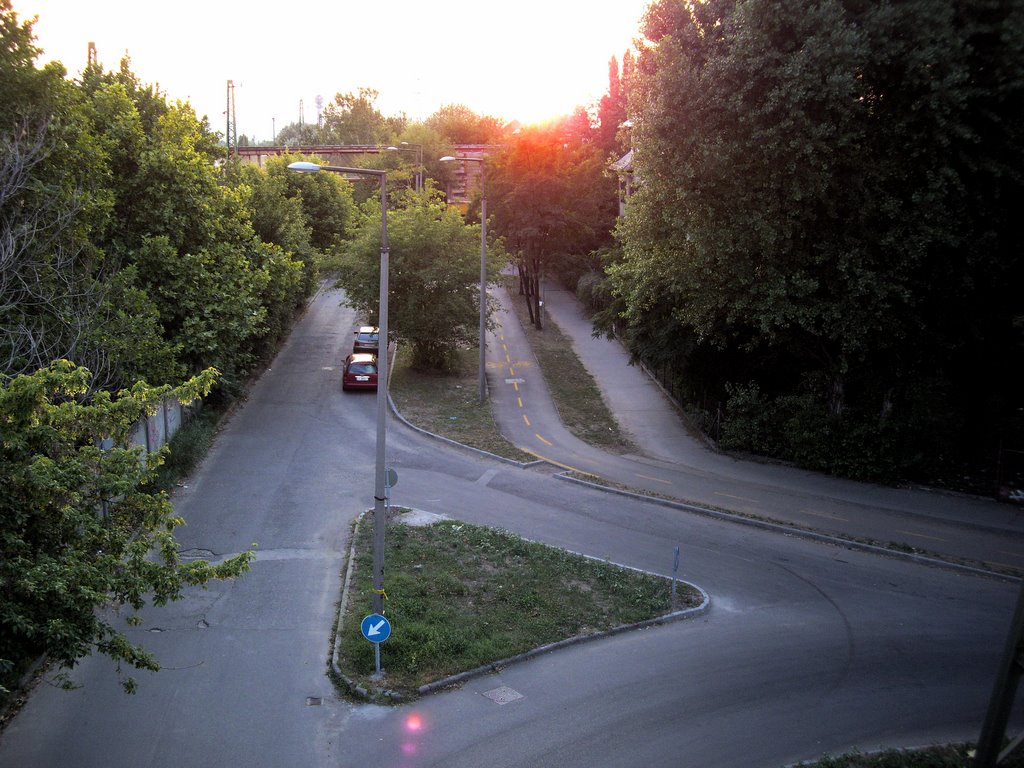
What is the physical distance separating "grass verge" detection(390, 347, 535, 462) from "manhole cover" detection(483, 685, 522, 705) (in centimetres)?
1272

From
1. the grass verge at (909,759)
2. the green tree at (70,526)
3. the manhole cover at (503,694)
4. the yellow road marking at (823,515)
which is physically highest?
the green tree at (70,526)

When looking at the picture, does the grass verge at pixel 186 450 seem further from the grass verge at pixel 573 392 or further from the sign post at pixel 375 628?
the grass verge at pixel 573 392

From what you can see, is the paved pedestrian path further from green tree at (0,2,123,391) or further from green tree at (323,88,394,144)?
green tree at (323,88,394,144)

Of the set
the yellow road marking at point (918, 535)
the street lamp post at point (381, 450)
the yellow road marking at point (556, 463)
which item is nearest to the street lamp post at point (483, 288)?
the yellow road marking at point (556, 463)

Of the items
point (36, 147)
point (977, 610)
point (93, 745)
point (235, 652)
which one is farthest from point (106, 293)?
point (977, 610)

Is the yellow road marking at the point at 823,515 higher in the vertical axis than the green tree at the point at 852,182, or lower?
lower

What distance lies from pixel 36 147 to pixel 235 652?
10.4 metres

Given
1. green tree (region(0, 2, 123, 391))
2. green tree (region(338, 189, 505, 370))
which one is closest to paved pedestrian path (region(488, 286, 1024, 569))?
green tree (region(338, 189, 505, 370))

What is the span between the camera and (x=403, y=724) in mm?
11031

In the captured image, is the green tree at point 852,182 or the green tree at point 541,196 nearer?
the green tree at point 852,182

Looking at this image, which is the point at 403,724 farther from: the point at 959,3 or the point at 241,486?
the point at 959,3

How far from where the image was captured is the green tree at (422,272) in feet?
109

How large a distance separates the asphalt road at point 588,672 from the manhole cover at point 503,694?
0.14 ft

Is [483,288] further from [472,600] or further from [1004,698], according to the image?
[1004,698]
